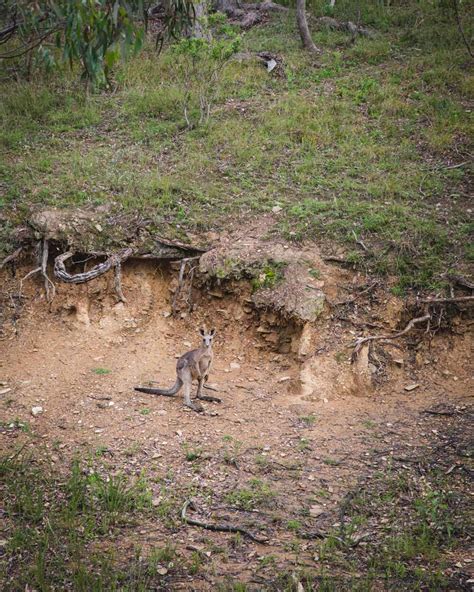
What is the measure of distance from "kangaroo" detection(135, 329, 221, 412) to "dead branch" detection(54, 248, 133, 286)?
2096mm

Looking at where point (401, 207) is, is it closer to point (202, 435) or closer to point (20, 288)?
point (202, 435)

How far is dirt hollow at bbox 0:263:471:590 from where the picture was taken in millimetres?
7289

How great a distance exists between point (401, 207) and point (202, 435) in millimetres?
5501

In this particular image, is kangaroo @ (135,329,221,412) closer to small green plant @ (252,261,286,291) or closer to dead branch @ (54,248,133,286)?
small green plant @ (252,261,286,291)

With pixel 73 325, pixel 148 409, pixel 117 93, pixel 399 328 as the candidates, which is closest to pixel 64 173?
pixel 73 325

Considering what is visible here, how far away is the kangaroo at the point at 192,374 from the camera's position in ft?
28.7

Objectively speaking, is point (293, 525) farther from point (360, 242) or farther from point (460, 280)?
point (360, 242)

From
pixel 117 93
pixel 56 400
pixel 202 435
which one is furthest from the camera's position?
pixel 117 93

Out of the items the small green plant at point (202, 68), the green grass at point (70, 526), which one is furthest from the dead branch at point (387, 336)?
the small green plant at point (202, 68)

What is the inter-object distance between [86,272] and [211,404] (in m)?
2.99

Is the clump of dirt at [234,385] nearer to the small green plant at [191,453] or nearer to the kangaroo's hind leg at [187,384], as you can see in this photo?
the small green plant at [191,453]

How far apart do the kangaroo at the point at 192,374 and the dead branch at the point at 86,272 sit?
2.10m

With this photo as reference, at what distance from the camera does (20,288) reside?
34.4ft

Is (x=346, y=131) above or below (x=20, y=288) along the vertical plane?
above
